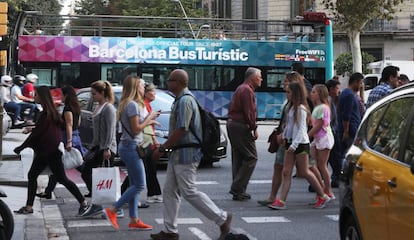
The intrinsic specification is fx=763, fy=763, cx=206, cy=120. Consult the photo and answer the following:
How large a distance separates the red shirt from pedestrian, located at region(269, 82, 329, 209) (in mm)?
806

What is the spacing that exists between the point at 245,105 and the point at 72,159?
2529mm

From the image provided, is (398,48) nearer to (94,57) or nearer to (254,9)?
(254,9)

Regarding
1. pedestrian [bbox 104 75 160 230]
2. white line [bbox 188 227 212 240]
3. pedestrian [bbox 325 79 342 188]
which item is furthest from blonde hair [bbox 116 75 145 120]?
pedestrian [bbox 325 79 342 188]

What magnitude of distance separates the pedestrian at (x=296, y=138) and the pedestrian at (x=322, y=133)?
1.98 feet

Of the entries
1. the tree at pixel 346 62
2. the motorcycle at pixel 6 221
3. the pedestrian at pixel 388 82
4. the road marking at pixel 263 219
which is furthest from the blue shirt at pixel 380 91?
the tree at pixel 346 62

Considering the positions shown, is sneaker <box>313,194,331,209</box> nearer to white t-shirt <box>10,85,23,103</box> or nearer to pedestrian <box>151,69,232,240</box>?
pedestrian <box>151,69,232,240</box>

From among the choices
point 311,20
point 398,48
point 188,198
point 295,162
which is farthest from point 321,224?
point 398,48

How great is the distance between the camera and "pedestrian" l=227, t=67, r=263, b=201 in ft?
35.6

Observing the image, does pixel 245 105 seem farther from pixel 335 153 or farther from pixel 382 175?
pixel 382 175

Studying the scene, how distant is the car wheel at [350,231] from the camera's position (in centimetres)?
601

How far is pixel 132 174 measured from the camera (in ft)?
28.5

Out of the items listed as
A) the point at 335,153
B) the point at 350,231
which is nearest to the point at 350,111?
the point at 335,153

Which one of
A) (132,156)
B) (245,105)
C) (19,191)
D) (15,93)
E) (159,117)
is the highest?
(245,105)

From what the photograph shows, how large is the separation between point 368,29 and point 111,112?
4642cm
